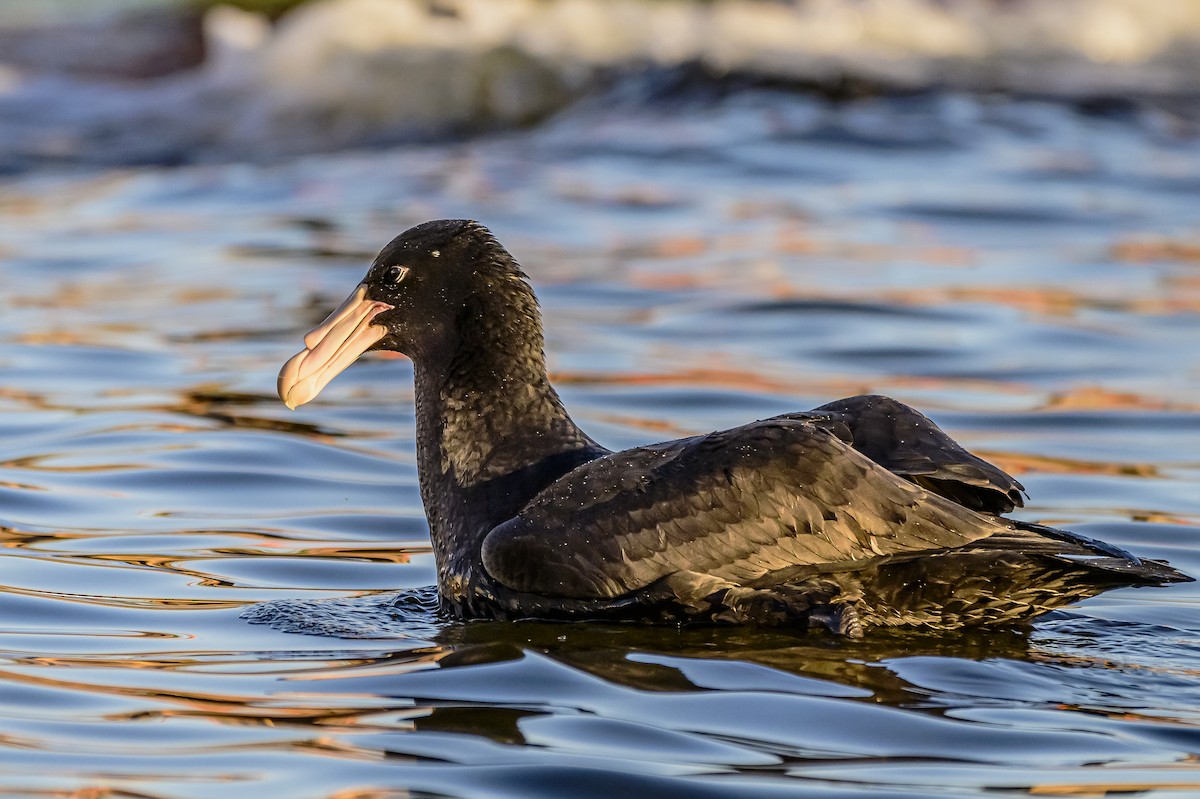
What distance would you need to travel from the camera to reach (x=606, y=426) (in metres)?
10.5

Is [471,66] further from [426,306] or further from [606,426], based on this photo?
[426,306]

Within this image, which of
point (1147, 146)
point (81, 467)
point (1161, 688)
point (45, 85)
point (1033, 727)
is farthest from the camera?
point (45, 85)

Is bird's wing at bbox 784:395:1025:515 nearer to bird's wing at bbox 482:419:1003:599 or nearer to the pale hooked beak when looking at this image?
bird's wing at bbox 482:419:1003:599

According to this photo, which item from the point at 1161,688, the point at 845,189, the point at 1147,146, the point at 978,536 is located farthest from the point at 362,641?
the point at 1147,146

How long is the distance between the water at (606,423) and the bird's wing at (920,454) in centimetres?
48

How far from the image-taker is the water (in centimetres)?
530

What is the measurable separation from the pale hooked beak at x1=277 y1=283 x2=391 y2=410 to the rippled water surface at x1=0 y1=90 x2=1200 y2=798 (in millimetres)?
768

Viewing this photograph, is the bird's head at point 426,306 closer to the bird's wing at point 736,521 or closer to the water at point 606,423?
the water at point 606,423

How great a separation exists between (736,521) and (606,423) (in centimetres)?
440

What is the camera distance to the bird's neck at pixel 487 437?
22.5 ft

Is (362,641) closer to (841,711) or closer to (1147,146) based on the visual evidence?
(841,711)

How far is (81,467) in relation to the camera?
950 centimetres

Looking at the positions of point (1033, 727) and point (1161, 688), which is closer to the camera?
point (1033, 727)

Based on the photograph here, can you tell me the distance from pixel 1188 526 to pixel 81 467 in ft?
16.7
